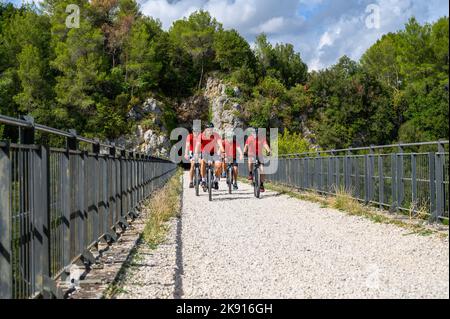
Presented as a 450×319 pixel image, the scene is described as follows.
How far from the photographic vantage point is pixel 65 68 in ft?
271

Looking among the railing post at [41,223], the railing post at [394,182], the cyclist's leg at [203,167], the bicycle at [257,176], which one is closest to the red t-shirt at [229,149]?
the cyclist's leg at [203,167]

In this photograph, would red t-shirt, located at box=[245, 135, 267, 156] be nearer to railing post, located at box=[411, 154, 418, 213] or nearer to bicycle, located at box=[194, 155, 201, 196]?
bicycle, located at box=[194, 155, 201, 196]

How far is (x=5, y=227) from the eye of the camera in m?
3.94

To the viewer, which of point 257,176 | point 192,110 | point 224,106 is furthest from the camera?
point 192,110

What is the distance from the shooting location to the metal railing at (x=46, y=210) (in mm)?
4039

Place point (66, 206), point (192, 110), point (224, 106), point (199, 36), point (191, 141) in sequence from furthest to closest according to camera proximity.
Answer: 1. point (199, 36)
2. point (192, 110)
3. point (224, 106)
4. point (191, 141)
5. point (66, 206)

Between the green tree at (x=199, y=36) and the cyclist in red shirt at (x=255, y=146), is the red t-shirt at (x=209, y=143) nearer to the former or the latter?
the cyclist in red shirt at (x=255, y=146)

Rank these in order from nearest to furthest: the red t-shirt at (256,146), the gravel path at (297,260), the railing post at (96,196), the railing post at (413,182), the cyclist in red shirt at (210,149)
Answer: the gravel path at (297,260)
the railing post at (96,196)
the railing post at (413,182)
the red t-shirt at (256,146)
the cyclist in red shirt at (210,149)

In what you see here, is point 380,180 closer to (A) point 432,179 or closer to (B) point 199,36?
(A) point 432,179

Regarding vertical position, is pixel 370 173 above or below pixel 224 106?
below

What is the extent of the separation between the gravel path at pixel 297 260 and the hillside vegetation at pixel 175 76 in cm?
5424

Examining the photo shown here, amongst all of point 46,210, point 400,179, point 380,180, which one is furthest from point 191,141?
point 46,210

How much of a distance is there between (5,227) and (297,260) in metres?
3.78
